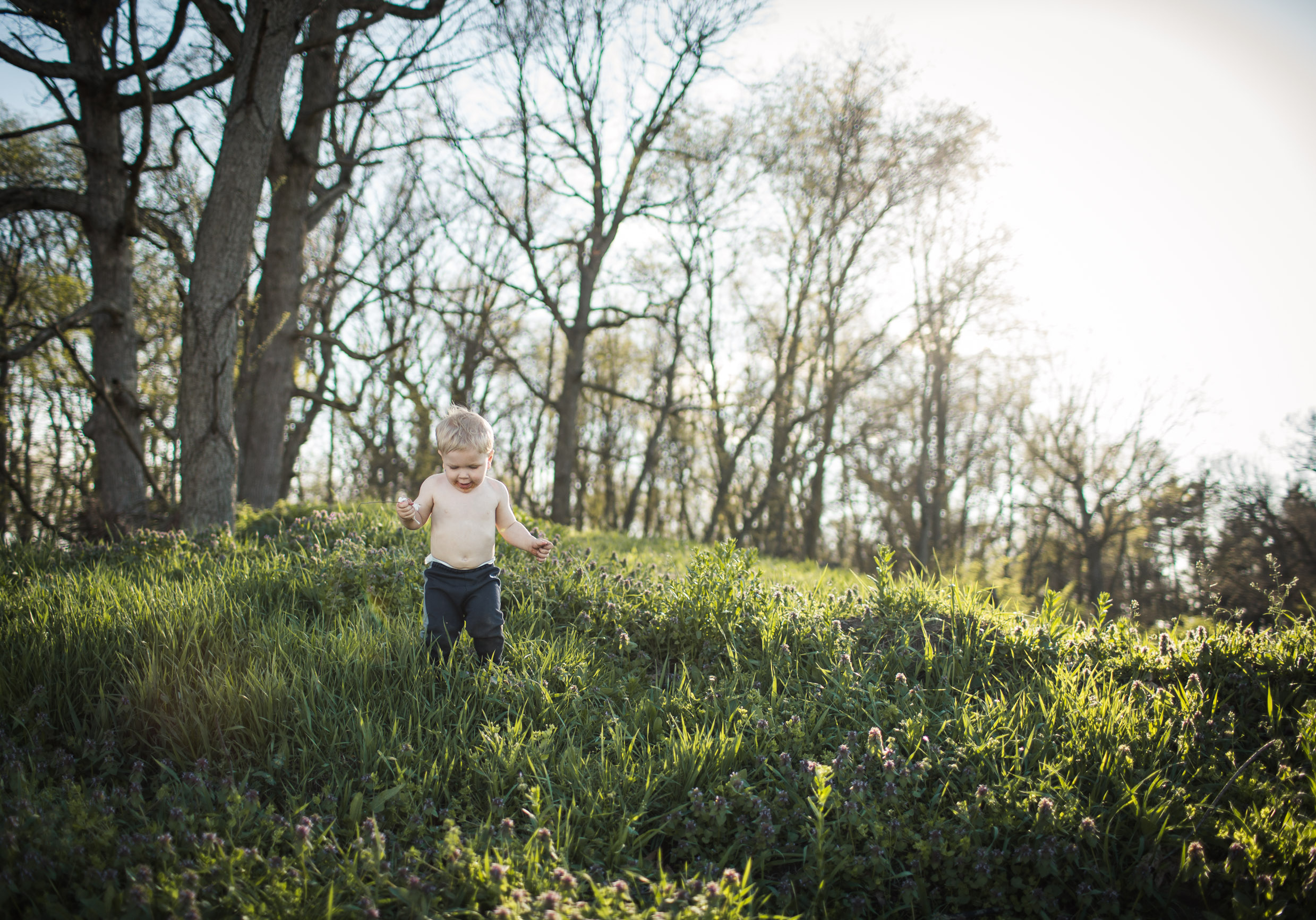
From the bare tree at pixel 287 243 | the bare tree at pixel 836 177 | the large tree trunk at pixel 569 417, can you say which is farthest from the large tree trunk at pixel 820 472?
the bare tree at pixel 287 243

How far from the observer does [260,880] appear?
2090 mm

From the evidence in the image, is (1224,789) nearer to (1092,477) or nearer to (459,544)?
(459,544)

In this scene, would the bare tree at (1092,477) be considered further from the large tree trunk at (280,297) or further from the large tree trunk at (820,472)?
the large tree trunk at (280,297)

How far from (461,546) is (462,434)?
0.65m

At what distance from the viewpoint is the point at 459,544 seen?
3529mm

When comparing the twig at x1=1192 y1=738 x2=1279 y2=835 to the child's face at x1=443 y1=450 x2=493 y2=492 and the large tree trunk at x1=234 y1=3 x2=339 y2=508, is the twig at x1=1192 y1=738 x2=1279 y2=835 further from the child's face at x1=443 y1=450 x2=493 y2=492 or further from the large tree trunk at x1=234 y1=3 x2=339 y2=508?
the large tree trunk at x1=234 y1=3 x2=339 y2=508

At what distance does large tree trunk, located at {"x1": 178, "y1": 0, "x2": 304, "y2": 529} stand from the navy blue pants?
3.49m

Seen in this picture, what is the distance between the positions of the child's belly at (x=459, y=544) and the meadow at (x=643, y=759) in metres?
0.51

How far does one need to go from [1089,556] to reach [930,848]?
2470cm

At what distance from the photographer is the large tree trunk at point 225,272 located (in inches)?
217

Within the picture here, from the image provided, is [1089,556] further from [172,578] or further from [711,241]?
[172,578]

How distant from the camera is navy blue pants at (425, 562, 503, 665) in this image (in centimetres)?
352

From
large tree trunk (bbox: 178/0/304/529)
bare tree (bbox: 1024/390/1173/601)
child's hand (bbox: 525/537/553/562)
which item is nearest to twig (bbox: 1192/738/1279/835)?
child's hand (bbox: 525/537/553/562)

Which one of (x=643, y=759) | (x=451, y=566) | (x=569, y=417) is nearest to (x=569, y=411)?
(x=569, y=417)
